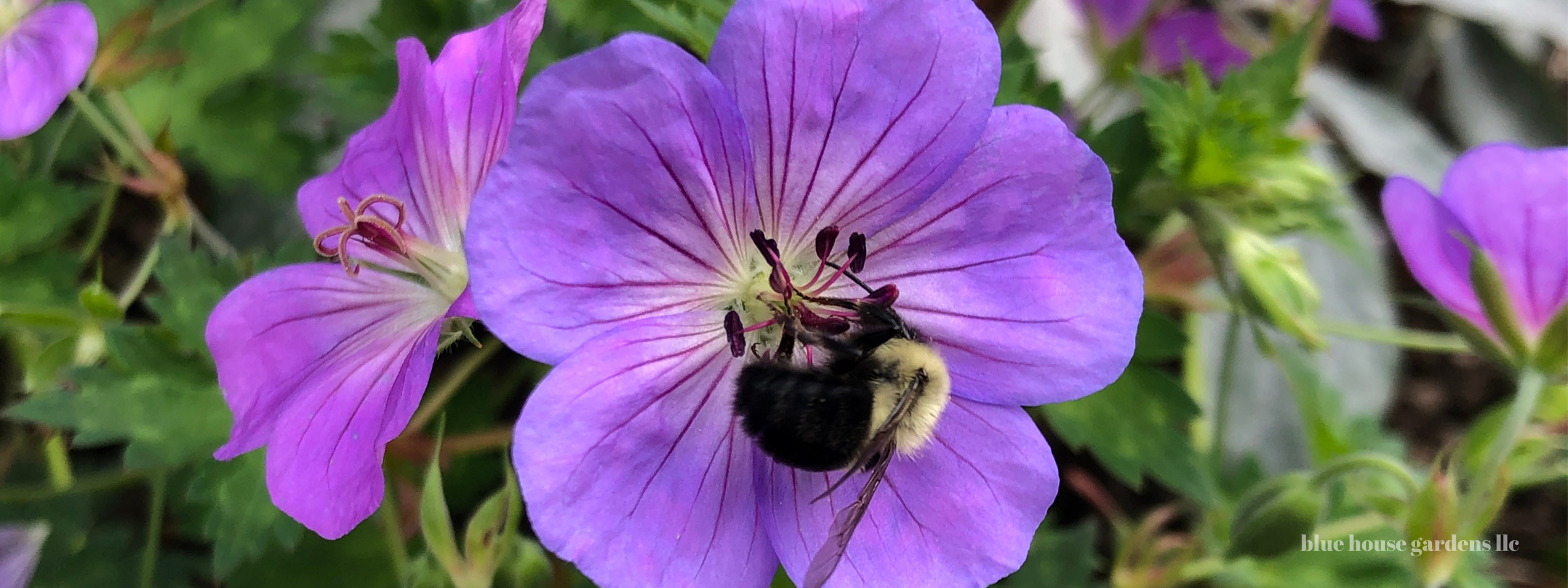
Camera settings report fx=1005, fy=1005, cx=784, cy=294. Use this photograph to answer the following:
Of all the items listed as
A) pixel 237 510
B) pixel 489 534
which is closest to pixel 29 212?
pixel 237 510

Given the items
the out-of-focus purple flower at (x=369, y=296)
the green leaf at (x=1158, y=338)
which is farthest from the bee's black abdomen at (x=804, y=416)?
the green leaf at (x=1158, y=338)

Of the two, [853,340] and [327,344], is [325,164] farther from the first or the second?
[853,340]

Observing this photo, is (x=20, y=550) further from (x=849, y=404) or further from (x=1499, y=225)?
(x=1499, y=225)

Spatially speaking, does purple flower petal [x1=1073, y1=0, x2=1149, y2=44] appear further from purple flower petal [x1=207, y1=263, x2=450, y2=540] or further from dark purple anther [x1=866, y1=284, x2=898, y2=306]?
purple flower petal [x1=207, y1=263, x2=450, y2=540]

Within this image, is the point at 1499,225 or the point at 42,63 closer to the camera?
the point at 1499,225

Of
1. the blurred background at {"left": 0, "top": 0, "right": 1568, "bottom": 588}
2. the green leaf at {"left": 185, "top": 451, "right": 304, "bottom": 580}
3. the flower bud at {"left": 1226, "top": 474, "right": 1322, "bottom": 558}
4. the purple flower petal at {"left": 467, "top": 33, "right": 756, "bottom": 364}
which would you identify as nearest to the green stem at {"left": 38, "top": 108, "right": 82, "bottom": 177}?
the blurred background at {"left": 0, "top": 0, "right": 1568, "bottom": 588}
